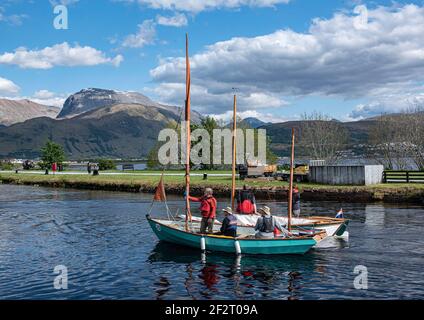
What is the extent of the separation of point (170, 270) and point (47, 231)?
51.7 ft

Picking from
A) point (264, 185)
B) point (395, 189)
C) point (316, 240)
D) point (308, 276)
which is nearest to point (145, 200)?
point (264, 185)

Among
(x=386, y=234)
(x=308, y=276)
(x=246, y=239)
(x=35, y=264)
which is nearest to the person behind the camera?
(x=308, y=276)

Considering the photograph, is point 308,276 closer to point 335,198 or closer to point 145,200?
point 335,198

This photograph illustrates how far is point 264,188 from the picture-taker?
59.8 meters

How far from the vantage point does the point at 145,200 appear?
57.2 metres

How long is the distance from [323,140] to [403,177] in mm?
33901

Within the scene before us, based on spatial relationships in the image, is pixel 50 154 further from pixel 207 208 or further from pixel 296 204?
pixel 207 208

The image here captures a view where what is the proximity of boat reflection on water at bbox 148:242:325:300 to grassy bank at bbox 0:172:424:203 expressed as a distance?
93.5 feet

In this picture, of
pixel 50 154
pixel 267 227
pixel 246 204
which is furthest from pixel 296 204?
pixel 50 154

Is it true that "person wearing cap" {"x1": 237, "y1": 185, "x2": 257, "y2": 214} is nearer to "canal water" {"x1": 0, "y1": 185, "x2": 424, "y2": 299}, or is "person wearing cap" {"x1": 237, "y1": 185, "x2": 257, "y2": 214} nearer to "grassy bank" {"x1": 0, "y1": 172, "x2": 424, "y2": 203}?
"canal water" {"x1": 0, "y1": 185, "x2": 424, "y2": 299}

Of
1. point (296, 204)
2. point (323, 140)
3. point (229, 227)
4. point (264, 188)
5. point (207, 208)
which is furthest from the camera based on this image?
point (323, 140)

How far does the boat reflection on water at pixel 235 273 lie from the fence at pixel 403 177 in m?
35.9

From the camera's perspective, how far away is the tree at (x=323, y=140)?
8950 cm

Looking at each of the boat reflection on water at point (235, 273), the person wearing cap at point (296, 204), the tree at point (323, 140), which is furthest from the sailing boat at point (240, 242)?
the tree at point (323, 140)
